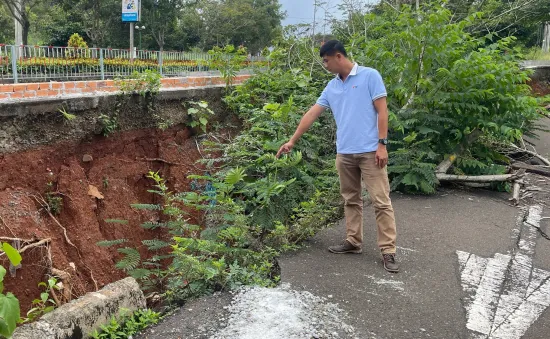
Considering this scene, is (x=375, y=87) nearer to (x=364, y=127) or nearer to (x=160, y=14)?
(x=364, y=127)

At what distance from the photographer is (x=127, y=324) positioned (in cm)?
321

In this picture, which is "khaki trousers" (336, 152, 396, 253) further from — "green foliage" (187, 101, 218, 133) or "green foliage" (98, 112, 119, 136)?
"green foliage" (187, 101, 218, 133)

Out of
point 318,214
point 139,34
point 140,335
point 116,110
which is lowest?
point 140,335

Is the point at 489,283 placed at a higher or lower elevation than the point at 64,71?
lower

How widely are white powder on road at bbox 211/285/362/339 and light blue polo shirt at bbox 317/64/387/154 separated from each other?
4.50 ft

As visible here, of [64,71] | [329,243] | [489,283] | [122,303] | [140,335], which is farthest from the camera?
[64,71]

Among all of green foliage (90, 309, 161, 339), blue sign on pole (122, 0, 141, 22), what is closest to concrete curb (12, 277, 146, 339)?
green foliage (90, 309, 161, 339)

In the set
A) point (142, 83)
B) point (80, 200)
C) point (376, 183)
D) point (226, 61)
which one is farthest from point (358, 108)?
point (226, 61)

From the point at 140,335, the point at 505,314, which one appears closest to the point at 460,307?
the point at 505,314

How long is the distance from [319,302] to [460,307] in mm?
1068

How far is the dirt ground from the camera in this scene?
5.09 meters

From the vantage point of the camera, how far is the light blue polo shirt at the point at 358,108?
4012mm

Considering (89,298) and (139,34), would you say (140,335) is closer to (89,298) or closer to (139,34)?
(89,298)

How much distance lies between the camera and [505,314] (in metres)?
3.55
